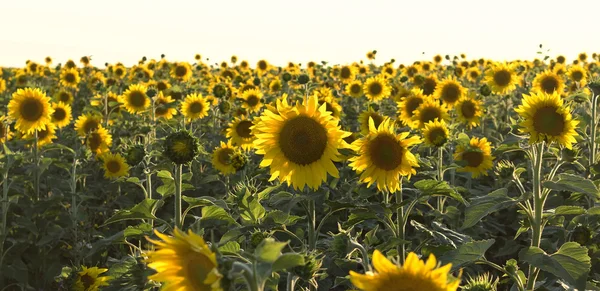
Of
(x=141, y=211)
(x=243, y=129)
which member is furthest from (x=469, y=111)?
(x=141, y=211)

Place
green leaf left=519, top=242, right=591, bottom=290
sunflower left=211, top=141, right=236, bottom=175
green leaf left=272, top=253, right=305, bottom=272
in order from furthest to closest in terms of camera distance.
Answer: sunflower left=211, top=141, right=236, bottom=175 < green leaf left=519, top=242, right=591, bottom=290 < green leaf left=272, top=253, right=305, bottom=272

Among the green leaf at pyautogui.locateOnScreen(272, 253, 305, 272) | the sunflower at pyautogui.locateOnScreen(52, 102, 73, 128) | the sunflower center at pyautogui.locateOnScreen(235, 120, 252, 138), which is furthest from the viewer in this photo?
the sunflower at pyautogui.locateOnScreen(52, 102, 73, 128)

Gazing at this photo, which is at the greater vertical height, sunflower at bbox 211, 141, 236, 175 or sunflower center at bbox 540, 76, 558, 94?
sunflower center at bbox 540, 76, 558, 94

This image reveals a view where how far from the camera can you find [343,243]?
2.72 metres

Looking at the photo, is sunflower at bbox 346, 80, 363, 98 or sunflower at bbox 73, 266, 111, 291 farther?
sunflower at bbox 346, 80, 363, 98

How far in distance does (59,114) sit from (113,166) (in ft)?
8.02

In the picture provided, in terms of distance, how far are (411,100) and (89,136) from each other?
14.1ft

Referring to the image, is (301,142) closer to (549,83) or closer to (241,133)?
(241,133)

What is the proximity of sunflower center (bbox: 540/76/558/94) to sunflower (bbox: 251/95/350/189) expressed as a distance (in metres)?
7.25

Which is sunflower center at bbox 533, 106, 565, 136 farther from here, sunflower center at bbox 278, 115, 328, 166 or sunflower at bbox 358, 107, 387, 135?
sunflower at bbox 358, 107, 387, 135

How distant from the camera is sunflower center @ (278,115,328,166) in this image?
368cm

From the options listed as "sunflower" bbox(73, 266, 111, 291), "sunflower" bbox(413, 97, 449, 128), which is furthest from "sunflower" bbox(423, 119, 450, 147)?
"sunflower" bbox(73, 266, 111, 291)

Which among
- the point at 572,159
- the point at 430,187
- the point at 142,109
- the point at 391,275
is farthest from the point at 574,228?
the point at 142,109

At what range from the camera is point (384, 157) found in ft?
12.1
